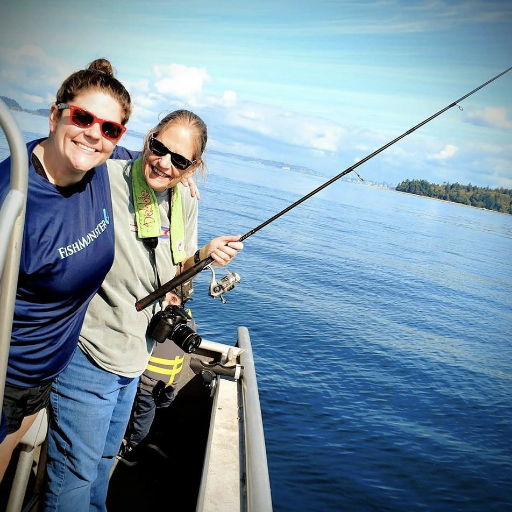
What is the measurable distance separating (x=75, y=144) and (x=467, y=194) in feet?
598

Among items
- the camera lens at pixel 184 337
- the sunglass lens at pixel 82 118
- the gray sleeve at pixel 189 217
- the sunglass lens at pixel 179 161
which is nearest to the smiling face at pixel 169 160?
the sunglass lens at pixel 179 161

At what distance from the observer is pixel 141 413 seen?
11.7 feet

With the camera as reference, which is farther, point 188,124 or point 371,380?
point 371,380

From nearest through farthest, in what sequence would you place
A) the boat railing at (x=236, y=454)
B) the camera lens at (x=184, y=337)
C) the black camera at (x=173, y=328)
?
the black camera at (x=173, y=328) < the boat railing at (x=236, y=454) < the camera lens at (x=184, y=337)

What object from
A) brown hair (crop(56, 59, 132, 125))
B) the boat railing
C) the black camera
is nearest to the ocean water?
brown hair (crop(56, 59, 132, 125))

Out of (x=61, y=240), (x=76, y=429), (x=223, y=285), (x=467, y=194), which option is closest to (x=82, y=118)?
(x=61, y=240)

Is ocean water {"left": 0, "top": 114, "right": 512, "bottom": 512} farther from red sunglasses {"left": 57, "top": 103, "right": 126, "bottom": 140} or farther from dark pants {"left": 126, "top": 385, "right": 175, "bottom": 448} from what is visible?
dark pants {"left": 126, "top": 385, "right": 175, "bottom": 448}

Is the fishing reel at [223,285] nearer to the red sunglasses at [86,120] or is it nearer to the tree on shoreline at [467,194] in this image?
the red sunglasses at [86,120]

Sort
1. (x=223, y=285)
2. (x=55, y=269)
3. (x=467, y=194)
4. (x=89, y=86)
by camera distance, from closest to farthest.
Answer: (x=55, y=269)
(x=89, y=86)
(x=223, y=285)
(x=467, y=194)

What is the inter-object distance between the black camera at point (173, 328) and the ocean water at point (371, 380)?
128 centimetres

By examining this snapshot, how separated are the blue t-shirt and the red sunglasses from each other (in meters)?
0.18

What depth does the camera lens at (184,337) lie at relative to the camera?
2652 millimetres

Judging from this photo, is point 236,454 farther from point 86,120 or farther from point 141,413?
point 86,120

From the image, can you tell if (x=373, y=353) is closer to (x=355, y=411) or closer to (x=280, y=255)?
(x=355, y=411)
